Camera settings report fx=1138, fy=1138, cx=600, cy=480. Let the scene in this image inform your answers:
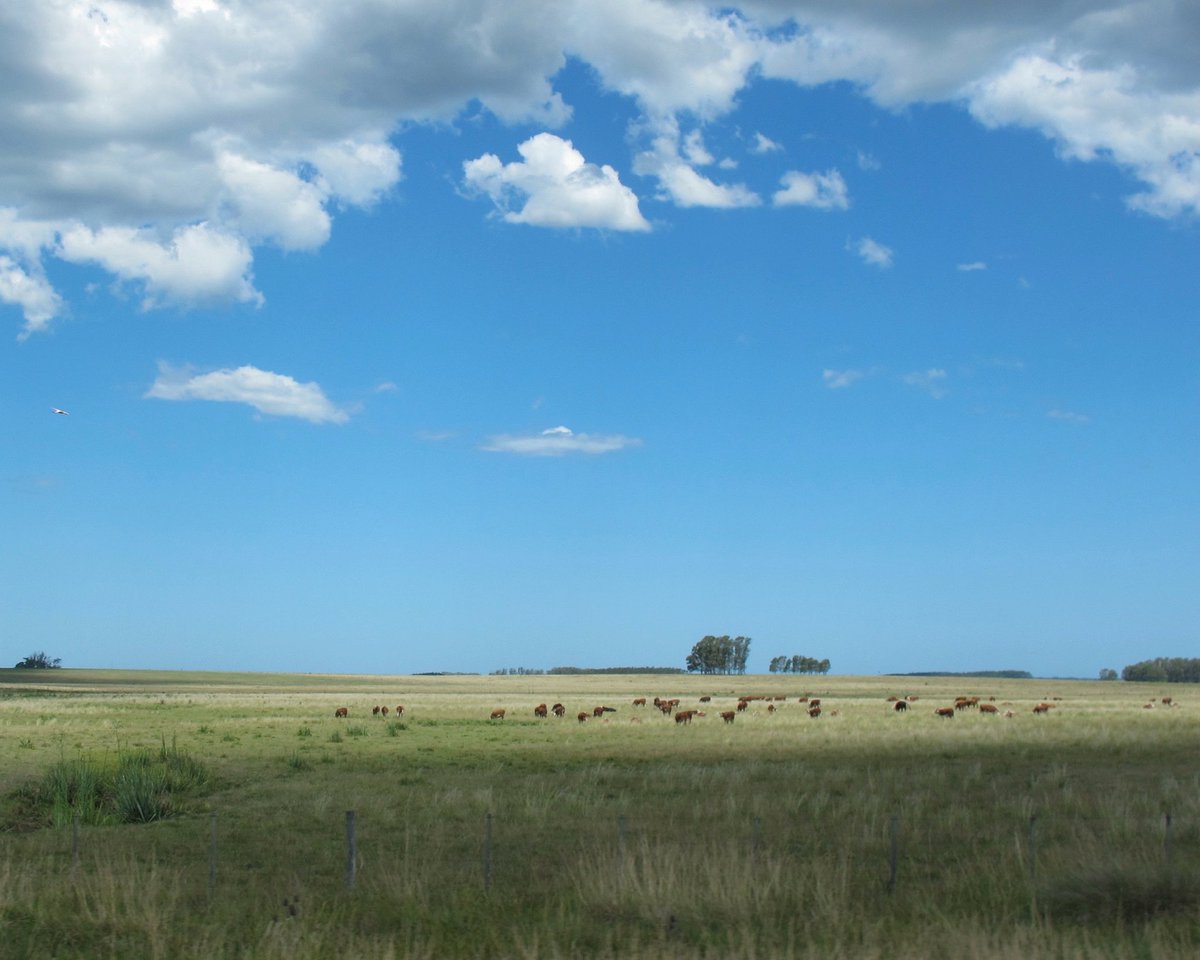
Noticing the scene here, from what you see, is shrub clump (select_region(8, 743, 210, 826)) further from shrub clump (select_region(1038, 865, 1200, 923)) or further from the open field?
shrub clump (select_region(1038, 865, 1200, 923))

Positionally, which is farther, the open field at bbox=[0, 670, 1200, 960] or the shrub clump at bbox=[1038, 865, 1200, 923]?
the shrub clump at bbox=[1038, 865, 1200, 923]

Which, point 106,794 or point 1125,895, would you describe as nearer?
point 1125,895

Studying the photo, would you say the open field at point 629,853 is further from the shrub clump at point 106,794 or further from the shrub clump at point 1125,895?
the shrub clump at point 106,794

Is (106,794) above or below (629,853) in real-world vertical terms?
below

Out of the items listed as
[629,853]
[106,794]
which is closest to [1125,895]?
[629,853]

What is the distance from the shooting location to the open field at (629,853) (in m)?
12.6

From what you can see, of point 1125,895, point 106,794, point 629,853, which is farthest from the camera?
point 106,794

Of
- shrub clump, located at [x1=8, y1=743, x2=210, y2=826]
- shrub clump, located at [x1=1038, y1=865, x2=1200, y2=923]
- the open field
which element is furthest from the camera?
shrub clump, located at [x1=8, y1=743, x2=210, y2=826]

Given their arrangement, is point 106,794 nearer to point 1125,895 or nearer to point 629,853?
point 629,853

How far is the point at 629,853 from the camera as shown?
17828mm

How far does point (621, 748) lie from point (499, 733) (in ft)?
29.7

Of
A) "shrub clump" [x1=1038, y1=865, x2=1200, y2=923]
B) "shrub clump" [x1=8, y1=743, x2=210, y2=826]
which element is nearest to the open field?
"shrub clump" [x1=1038, y1=865, x2=1200, y2=923]

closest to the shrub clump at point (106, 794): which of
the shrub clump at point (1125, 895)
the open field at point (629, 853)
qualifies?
the open field at point (629, 853)

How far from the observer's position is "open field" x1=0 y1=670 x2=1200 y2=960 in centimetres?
1262
